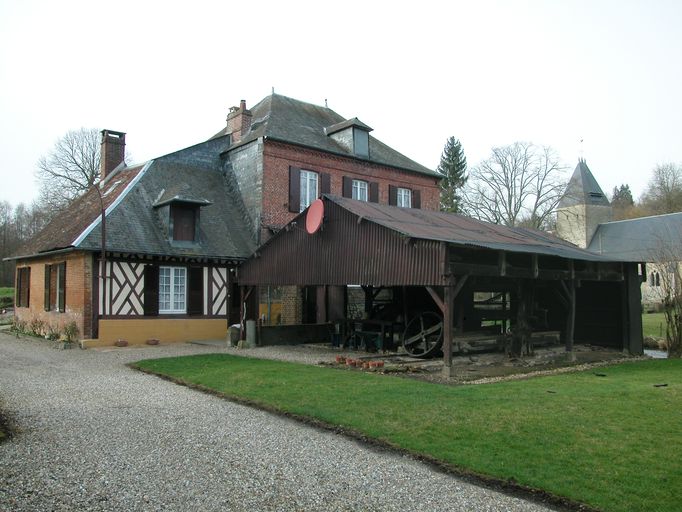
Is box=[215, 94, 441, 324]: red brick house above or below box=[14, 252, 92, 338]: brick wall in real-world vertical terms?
above

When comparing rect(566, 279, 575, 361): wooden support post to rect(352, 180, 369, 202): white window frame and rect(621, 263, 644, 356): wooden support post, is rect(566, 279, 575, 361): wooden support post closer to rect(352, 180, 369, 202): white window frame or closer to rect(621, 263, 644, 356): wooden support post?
rect(621, 263, 644, 356): wooden support post

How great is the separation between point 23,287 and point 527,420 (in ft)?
66.4

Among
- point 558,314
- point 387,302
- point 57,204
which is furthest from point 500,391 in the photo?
point 57,204

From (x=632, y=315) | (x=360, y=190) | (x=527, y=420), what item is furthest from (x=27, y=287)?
(x=632, y=315)

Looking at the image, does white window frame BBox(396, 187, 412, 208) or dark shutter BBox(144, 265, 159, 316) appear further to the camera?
white window frame BBox(396, 187, 412, 208)

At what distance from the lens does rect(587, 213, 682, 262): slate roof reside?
42872 millimetres

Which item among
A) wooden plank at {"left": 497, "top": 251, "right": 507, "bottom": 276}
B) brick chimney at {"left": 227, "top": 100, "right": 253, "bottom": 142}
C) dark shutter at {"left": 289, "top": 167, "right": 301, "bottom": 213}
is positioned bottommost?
wooden plank at {"left": 497, "top": 251, "right": 507, "bottom": 276}

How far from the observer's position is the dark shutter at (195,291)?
18047mm

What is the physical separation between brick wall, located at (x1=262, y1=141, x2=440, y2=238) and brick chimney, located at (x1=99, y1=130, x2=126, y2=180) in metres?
6.66

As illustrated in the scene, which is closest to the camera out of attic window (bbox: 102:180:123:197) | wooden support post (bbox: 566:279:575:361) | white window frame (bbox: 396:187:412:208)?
wooden support post (bbox: 566:279:575:361)

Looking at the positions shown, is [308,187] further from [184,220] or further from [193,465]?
[193,465]

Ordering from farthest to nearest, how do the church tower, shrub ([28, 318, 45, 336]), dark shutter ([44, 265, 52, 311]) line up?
the church tower, shrub ([28, 318, 45, 336]), dark shutter ([44, 265, 52, 311])

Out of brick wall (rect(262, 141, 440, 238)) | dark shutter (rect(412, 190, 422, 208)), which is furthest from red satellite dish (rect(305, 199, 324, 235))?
dark shutter (rect(412, 190, 422, 208))

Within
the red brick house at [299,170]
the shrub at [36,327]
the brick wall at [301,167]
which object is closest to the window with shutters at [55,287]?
the shrub at [36,327]
